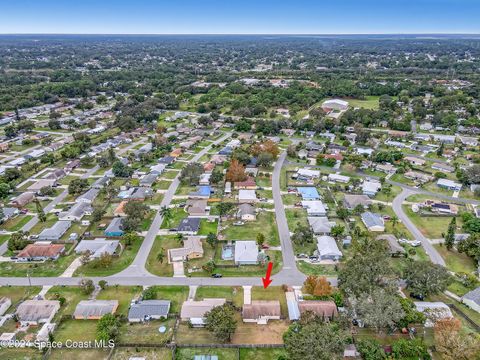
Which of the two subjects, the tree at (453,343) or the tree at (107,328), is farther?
the tree at (107,328)

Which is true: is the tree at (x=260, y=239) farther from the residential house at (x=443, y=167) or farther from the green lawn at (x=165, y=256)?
the residential house at (x=443, y=167)

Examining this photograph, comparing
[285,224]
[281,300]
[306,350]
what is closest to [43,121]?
[285,224]

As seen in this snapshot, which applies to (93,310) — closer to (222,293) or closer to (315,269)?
(222,293)

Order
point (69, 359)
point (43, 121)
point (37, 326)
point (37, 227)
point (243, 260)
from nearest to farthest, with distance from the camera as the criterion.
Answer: point (69, 359) → point (37, 326) → point (243, 260) → point (37, 227) → point (43, 121)

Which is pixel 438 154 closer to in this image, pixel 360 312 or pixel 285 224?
pixel 285 224

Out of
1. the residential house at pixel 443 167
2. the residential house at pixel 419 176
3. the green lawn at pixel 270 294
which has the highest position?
the residential house at pixel 443 167

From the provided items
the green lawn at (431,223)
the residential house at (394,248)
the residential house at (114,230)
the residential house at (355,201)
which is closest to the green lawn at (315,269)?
the residential house at (394,248)

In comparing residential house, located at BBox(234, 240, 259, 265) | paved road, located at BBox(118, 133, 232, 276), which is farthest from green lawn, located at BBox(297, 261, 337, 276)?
paved road, located at BBox(118, 133, 232, 276)
